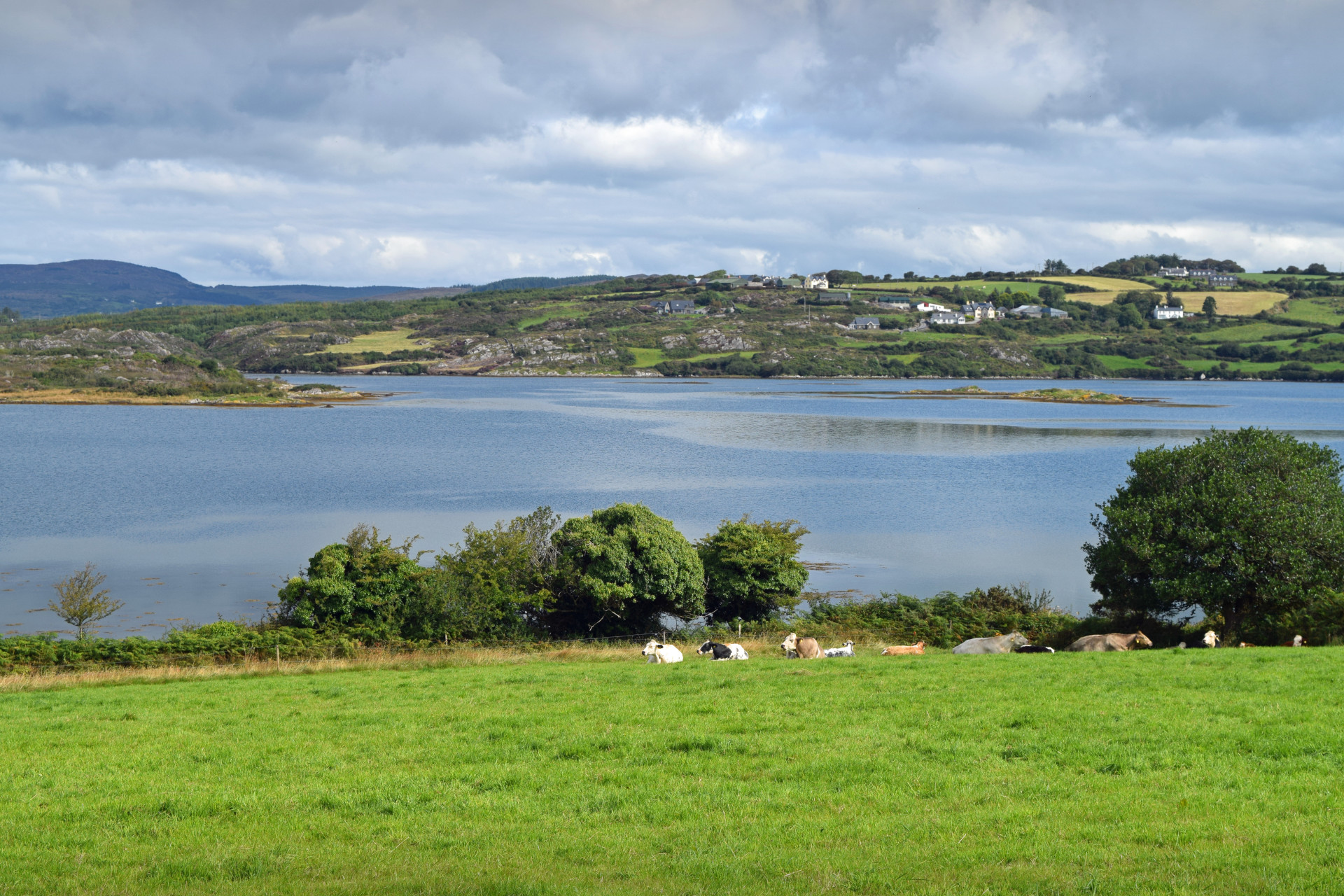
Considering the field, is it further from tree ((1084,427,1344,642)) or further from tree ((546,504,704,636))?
tree ((546,504,704,636))

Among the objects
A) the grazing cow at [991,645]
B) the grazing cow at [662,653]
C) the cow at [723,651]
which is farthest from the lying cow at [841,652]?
the grazing cow at [662,653]

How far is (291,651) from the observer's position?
24.1 meters

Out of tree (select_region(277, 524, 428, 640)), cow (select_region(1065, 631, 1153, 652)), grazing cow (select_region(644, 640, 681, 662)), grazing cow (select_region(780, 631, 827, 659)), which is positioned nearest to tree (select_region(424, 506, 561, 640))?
tree (select_region(277, 524, 428, 640))

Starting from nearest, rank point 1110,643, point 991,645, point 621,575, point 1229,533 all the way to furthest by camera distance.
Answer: point 1110,643
point 991,645
point 1229,533
point 621,575

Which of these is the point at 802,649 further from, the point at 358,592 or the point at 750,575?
the point at 358,592

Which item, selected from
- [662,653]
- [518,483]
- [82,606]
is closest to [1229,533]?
[662,653]

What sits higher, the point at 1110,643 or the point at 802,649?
the point at 1110,643

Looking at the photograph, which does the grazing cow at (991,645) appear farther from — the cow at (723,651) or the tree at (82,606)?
the tree at (82,606)

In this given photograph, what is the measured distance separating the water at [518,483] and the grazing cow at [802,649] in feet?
45.5

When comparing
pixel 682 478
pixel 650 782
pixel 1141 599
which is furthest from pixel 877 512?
pixel 650 782

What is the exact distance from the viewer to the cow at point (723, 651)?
73.4ft

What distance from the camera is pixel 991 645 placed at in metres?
23.5

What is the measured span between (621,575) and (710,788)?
19.4 meters

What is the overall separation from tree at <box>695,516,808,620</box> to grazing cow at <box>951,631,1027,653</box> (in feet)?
27.7
